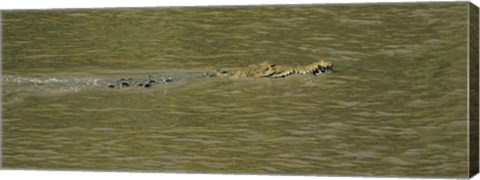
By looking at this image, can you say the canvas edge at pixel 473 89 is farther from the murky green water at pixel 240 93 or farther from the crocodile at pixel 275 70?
the crocodile at pixel 275 70

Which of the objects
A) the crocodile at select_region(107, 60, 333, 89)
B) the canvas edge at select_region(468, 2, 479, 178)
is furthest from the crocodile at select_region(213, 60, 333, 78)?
the canvas edge at select_region(468, 2, 479, 178)

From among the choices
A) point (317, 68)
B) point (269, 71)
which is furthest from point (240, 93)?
point (317, 68)

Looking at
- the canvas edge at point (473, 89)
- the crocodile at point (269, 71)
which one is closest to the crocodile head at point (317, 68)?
the crocodile at point (269, 71)

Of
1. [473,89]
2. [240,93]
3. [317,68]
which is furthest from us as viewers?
[240,93]

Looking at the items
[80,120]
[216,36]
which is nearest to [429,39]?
[216,36]

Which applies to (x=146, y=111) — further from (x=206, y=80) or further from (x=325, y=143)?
(x=325, y=143)

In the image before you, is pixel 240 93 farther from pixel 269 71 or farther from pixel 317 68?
pixel 317 68

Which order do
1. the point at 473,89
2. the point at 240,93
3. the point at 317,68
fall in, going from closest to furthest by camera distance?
the point at 473,89 → the point at 317,68 → the point at 240,93

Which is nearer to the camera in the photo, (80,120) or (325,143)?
(325,143)

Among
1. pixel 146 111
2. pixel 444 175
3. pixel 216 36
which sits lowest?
pixel 444 175
